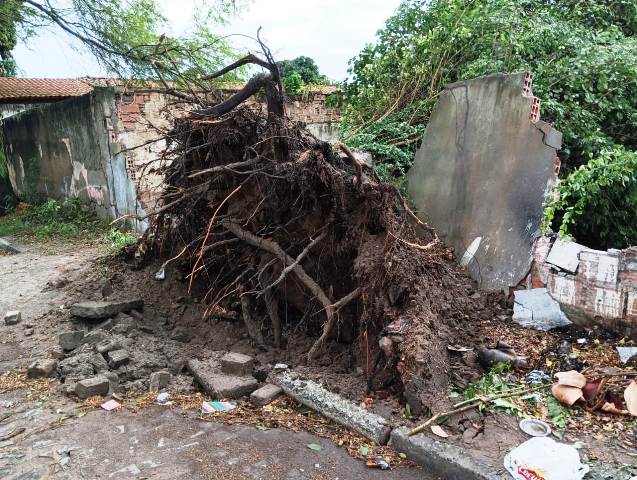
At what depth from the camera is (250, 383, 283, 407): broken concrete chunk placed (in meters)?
3.86

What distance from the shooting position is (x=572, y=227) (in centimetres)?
586

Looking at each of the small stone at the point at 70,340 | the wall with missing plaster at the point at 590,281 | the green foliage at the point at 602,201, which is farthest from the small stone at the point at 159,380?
the green foliage at the point at 602,201

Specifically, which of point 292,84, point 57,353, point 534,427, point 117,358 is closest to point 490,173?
point 534,427

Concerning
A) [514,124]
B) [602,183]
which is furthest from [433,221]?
[602,183]

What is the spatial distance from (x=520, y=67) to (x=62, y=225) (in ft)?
32.3

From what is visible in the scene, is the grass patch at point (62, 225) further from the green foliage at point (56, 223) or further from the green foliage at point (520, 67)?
the green foliage at point (520, 67)

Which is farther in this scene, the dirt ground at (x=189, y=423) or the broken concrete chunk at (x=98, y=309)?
the broken concrete chunk at (x=98, y=309)

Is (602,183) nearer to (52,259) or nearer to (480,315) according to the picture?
(480,315)

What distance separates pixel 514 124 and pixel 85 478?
5.01 metres

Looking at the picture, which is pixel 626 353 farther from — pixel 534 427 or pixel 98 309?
pixel 98 309

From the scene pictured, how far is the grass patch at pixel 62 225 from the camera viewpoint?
9992mm

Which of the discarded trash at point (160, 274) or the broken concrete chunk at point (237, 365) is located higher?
the discarded trash at point (160, 274)

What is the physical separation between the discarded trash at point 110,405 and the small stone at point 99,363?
1.54ft

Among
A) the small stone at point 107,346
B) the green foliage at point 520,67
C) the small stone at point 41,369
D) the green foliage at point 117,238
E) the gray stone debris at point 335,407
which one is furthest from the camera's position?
the green foliage at point 117,238
